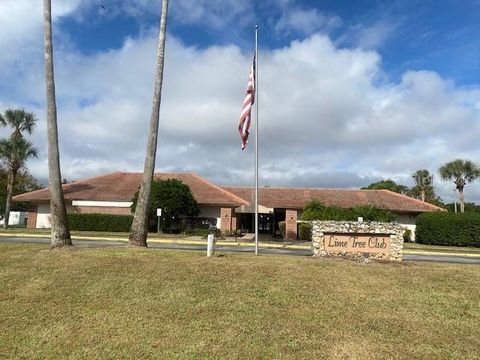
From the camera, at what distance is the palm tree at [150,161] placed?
1450 centimetres

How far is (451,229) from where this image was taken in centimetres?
3794

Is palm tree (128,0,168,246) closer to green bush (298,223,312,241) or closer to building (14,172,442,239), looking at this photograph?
building (14,172,442,239)

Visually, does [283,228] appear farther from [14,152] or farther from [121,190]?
[14,152]

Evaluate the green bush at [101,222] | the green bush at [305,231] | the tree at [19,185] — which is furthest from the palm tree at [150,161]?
the tree at [19,185]

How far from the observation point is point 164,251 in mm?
12922

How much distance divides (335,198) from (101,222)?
21426 mm

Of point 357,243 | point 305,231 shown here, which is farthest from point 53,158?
point 305,231

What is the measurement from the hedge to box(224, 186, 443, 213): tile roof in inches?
108

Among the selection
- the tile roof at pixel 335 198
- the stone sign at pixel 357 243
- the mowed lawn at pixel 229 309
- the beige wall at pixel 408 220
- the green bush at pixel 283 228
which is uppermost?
the tile roof at pixel 335 198

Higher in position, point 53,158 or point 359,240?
point 53,158

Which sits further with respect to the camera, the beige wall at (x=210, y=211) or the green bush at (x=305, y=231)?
the beige wall at (x=210, y=211)

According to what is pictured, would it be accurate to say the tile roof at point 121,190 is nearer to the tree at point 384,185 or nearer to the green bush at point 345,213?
the green bush at point 345,213

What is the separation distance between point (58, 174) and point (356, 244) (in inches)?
348

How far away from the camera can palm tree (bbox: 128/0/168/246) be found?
14.5 meters
